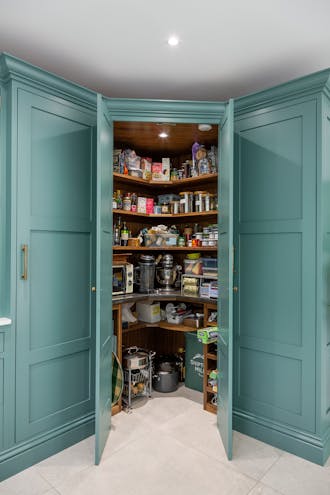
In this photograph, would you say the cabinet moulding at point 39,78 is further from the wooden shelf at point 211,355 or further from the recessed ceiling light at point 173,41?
the wooden shelf at point 211,355

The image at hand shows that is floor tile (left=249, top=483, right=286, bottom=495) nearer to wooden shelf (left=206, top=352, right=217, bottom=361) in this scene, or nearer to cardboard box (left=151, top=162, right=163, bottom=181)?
wooden shelf (left=206, top=352, right=217, bottom=361)

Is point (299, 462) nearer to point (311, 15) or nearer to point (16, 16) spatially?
point (311, 15)


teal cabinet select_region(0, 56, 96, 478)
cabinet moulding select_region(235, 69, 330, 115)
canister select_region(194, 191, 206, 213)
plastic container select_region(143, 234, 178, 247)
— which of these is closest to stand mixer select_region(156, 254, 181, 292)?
plastic container select_region(143, 234, 178, 247)

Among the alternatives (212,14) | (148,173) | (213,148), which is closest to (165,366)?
(148,173)

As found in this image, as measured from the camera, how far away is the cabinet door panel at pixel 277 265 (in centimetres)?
219

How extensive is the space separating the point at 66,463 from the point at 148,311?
144 centimetres

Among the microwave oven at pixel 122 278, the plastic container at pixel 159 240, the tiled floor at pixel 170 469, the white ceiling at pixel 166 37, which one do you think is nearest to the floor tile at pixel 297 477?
the tiled floor at pixel 170 469

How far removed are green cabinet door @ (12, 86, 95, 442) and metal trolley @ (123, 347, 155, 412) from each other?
45 cm

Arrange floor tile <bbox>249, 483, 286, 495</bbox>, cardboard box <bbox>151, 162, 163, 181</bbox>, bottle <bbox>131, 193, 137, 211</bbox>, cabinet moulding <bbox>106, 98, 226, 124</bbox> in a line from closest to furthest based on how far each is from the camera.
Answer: floor tile <bbox>249, 483, 286, 495</bbox> < cabinet moulding <bbox>106, 98, 226, 124</bbox> < bottle <bbox>131, 193, 137, 211</bbox> < cardboard box <bbox>151, 162, 163, 181</bbox>

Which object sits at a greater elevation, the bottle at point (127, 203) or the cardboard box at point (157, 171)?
the cardboard box at point (157, 171)

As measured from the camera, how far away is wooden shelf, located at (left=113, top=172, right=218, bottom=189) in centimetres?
292

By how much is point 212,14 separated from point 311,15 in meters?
0.53

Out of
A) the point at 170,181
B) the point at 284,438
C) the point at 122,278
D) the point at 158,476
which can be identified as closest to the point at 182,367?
the point at 122,278

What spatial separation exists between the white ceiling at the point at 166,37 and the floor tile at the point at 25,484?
2627 millimetres
